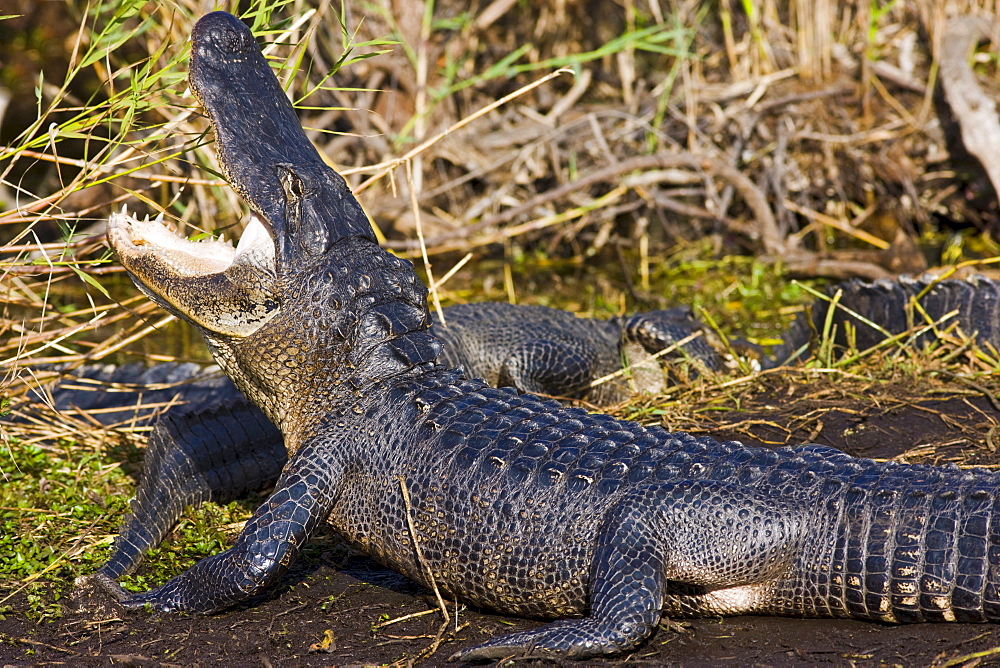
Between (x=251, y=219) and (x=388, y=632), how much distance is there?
4.09 ft

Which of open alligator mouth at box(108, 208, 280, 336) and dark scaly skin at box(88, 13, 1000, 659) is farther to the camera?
open alligator mouth at box(108, 208, 280, 336)

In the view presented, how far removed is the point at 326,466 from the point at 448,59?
5.13 metres

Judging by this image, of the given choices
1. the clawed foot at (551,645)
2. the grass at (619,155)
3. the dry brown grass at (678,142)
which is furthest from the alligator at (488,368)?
the dry brown grass at (678,142)

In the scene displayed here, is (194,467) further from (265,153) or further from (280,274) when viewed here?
(265,153)

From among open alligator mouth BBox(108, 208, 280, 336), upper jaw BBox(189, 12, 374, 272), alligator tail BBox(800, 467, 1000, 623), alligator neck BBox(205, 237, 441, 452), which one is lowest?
alligator tail BBox(800, 467, 1000, 623)

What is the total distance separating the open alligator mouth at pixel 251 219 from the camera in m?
2.90

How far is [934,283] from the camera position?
436 centimetres

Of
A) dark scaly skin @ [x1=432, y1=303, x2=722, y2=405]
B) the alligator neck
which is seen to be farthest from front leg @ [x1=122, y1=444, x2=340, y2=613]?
dark scaly skin @ [x1=432, y1=303, x2=722, y2=405]

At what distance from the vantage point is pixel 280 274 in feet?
9.45

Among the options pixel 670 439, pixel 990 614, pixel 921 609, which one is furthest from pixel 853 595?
pixel 670 439

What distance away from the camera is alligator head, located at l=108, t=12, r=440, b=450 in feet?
9.50

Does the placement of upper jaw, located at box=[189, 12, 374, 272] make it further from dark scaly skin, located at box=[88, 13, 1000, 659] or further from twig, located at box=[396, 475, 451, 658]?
twig, located at box=[396, 475, 451, 658]

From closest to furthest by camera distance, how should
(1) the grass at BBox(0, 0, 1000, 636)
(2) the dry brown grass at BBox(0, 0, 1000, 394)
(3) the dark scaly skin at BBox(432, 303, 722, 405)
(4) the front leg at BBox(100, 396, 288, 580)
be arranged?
(4) the front leg at BBox(100, 396, 288, 580), (3) the dark scaly skin at BBox(432, 303, 722, 405), (1) the grass at BBox(0, 0, 1000, 636), (2) the dry brown grass at BBox(0, 0, 1000, 394)

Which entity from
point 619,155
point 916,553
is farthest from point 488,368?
point 619,155
